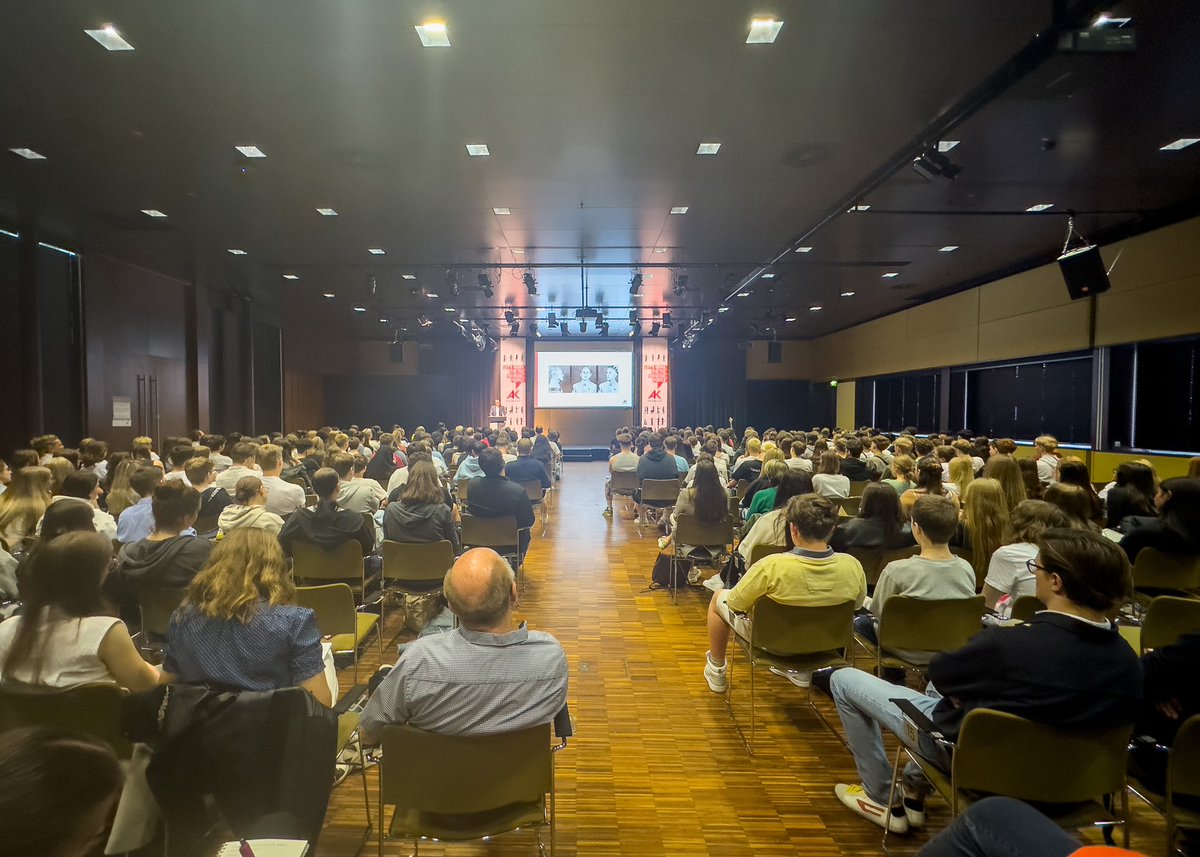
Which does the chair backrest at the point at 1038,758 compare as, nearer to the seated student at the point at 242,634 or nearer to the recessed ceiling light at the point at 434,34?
the seated student at the point at 242,634

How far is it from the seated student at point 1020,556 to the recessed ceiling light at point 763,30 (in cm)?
321

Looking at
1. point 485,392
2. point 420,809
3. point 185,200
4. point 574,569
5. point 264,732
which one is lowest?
point 574,569

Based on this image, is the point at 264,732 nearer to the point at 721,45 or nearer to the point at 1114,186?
the point at 721,45

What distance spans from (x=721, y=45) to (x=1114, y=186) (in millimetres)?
5781

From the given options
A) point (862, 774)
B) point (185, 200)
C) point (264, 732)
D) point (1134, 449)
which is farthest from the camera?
point (1134, 449)

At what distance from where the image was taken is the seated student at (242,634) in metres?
2.07

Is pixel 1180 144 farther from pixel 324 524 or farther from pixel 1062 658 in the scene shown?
pixel 324 524

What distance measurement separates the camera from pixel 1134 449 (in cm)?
905

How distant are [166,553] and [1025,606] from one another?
165 inches

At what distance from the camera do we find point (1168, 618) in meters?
3.09

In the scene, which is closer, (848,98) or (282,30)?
(282,30)

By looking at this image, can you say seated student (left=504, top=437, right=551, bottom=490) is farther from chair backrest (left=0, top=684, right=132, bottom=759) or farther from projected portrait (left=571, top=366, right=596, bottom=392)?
projected portrait (left=571, top=366, right=596, bottom=392)

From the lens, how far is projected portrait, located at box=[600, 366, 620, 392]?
20781 millimetres

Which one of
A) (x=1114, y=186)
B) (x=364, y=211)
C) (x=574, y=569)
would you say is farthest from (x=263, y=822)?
(x=1114, y=186)
